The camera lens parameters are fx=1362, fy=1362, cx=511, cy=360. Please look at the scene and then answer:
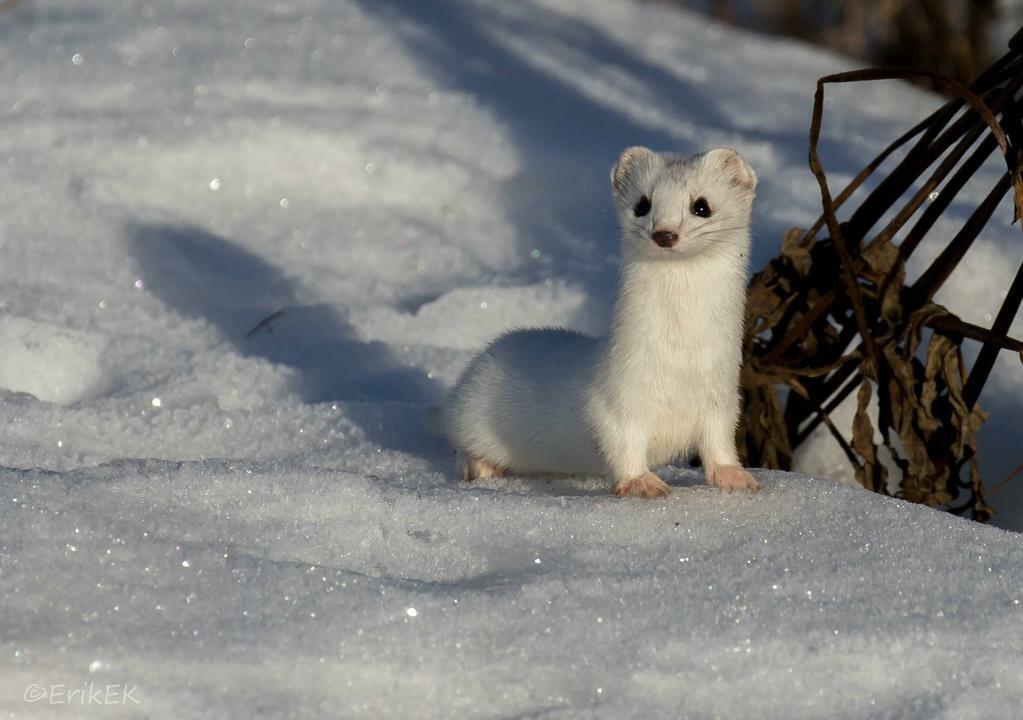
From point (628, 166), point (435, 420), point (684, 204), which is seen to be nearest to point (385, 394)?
point (435, 420)

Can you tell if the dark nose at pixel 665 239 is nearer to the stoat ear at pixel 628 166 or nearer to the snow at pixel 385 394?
the stoat ear at pixel 628 166

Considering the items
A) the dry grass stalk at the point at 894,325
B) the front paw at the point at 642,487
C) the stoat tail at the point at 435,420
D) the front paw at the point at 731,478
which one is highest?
the dry grass stalk at the point at 894,325

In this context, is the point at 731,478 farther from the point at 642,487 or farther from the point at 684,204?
the point at 684,204

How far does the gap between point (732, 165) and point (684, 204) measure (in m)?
0.15

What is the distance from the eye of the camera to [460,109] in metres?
4.83

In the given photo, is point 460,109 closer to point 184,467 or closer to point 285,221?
point 285,221

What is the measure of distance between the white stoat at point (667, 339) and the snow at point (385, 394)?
4.7 inches

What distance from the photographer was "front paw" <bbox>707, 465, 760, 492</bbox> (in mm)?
A: 2582

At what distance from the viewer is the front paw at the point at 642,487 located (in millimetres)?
2549

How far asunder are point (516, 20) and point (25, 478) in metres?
3.73

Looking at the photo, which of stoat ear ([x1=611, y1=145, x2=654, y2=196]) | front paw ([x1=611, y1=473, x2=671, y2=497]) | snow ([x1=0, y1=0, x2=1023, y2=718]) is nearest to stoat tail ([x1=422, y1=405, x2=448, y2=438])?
snow ([x1=0, y1=0, x2=1023, y2=718])

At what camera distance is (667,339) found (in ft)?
8.39

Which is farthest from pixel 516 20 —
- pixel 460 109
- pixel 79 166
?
pixel 79 166

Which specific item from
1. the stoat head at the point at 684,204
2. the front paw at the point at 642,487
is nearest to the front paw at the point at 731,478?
the front paw at the point at 642,487
